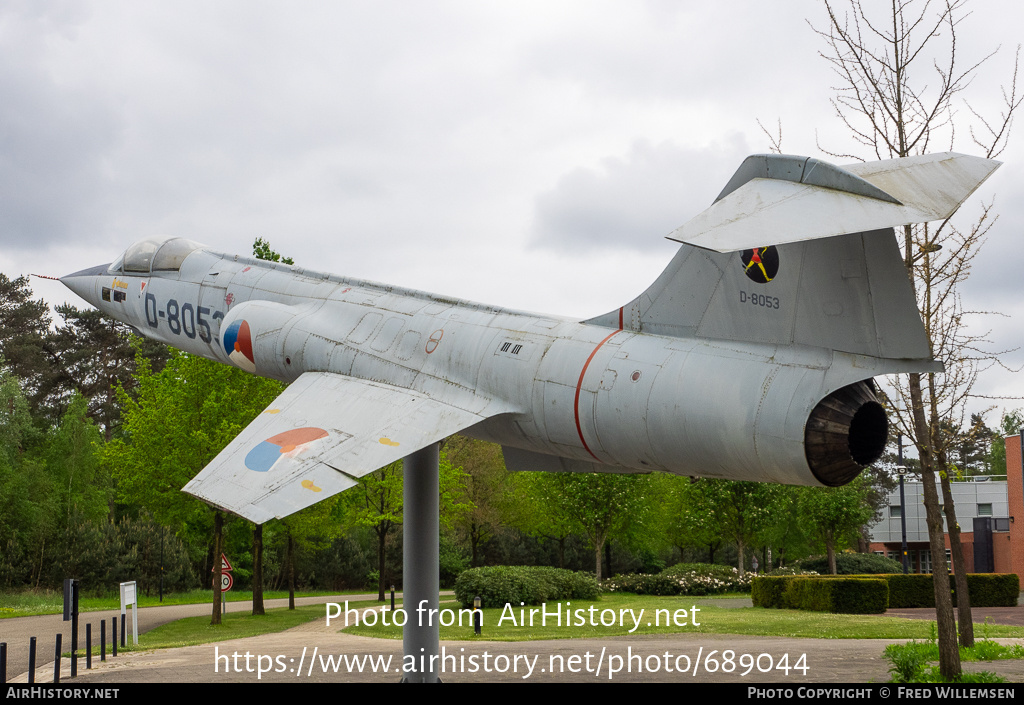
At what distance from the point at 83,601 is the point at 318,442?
99.7 feet

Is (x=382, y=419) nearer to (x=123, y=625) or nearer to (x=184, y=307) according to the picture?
(x=184, y=307)

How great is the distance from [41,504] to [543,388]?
120ft

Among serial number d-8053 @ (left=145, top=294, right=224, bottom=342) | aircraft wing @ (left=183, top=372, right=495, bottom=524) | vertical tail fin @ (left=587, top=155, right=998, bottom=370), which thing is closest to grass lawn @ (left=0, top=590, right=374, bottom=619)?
serial number d-8053 @ (left=145, top=294, right=224, bottom=342)

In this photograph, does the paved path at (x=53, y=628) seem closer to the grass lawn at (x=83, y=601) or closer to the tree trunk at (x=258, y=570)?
the grass lawn at (x=83, y=601)

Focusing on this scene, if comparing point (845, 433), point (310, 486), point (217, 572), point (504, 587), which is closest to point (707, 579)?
point (504, 587)

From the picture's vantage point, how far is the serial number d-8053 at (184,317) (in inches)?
397

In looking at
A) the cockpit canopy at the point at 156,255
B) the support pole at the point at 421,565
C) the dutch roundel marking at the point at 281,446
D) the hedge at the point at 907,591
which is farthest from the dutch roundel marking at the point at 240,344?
the hedge at the point at 907,591

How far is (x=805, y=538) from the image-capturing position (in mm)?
48938

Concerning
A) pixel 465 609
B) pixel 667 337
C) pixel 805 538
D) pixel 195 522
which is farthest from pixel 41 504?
pixel 805 538

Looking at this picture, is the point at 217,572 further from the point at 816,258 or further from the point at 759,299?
the point at 816,258

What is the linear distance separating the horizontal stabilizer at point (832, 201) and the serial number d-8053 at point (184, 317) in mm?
6787

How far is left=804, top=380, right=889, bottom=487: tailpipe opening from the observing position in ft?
18.3

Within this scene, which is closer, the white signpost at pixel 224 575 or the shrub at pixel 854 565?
the white signpost at pixel 224 575

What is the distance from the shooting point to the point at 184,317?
1033 cm
